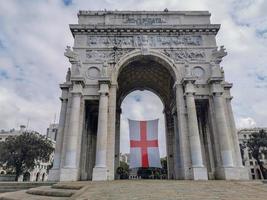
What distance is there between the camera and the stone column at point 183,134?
19641 mm

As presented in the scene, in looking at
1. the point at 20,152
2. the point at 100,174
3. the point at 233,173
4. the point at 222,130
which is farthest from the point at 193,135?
the point at 20,152

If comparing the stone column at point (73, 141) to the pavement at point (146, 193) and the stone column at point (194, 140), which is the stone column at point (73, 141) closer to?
the pavement at point (146, 193)

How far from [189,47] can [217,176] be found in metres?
14.6

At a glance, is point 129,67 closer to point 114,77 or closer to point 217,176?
point 114,77

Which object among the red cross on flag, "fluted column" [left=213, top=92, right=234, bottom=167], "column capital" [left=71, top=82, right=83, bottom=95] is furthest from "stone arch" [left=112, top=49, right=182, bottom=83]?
the red cross on flag

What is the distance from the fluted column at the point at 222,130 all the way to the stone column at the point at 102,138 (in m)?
11.1

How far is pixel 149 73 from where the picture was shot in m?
28.9

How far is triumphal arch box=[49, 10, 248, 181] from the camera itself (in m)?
19.4

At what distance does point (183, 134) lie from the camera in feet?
67.8

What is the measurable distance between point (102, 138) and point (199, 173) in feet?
30.9

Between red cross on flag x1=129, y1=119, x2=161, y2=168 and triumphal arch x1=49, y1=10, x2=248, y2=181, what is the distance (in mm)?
2698

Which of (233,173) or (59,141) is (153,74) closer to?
(59,141)

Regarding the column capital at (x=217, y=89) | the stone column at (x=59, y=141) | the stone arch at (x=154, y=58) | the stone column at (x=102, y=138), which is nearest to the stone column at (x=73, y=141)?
the stone column at (x=59, y=141)

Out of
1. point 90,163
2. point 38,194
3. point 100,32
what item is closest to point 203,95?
point 100,32
